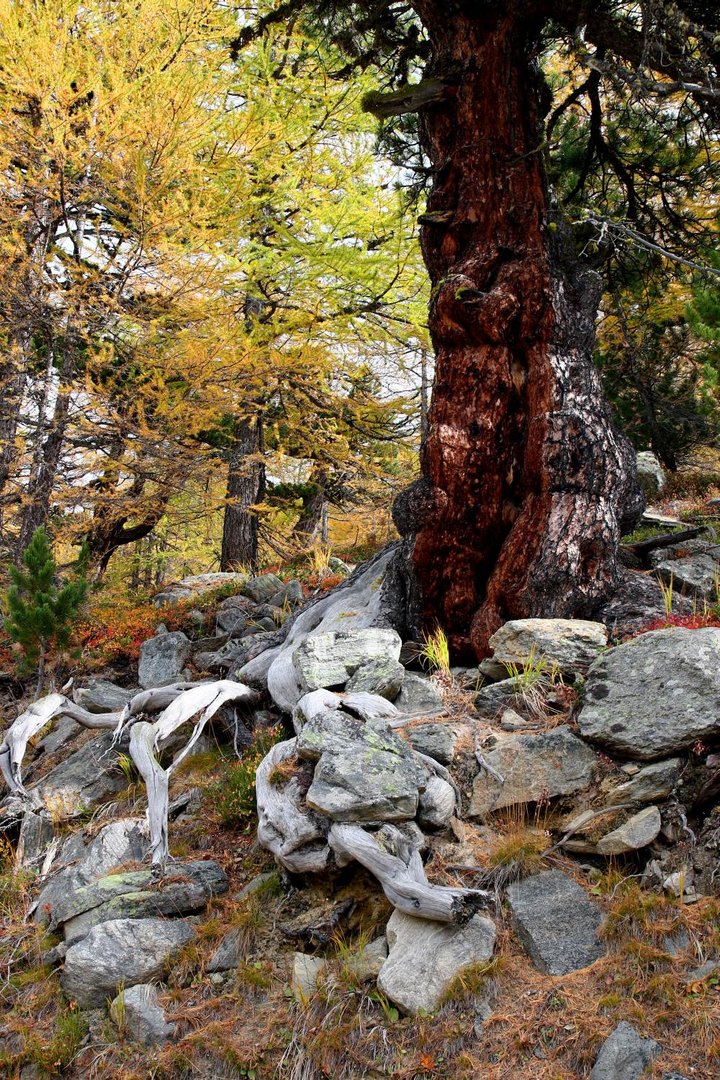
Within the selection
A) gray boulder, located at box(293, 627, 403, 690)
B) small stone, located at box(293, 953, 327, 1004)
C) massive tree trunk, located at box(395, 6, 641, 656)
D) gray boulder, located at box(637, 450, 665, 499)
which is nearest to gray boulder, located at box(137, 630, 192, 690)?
gray boulder, located at box(293, 627, 403, 690)

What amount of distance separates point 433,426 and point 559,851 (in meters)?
3.42

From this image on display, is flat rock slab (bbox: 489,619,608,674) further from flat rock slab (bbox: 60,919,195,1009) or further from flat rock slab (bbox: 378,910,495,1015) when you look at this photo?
flat rock slab (bbox: 60,919,195,1009)

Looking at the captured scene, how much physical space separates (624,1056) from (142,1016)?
2.38 meters

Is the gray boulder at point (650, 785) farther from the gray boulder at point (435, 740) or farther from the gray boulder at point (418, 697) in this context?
the gray boulder at point (418, 697)

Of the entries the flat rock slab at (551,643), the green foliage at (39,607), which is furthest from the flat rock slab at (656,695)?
the green foliage at (39,607)

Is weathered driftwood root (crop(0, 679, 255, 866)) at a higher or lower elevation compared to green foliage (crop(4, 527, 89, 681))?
lower

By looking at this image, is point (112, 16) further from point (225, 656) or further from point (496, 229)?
point (225, 656)

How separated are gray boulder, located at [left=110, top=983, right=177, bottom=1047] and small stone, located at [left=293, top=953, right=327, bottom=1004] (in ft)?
2.25

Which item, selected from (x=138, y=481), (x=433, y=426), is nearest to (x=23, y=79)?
(x=138, y=481)

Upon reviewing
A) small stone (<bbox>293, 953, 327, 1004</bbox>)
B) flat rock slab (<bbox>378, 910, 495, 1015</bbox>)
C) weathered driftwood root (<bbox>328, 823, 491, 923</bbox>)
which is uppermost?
weathered driftwood root (<bbox>328, 823, 491, 923</bbox>)

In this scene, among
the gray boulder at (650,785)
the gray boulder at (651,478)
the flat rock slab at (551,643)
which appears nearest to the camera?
Answer: the gray boulder at (650,785)

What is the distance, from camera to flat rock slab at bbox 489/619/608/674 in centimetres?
485

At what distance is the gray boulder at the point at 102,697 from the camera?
692cm

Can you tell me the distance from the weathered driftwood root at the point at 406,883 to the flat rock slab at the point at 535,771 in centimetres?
64
